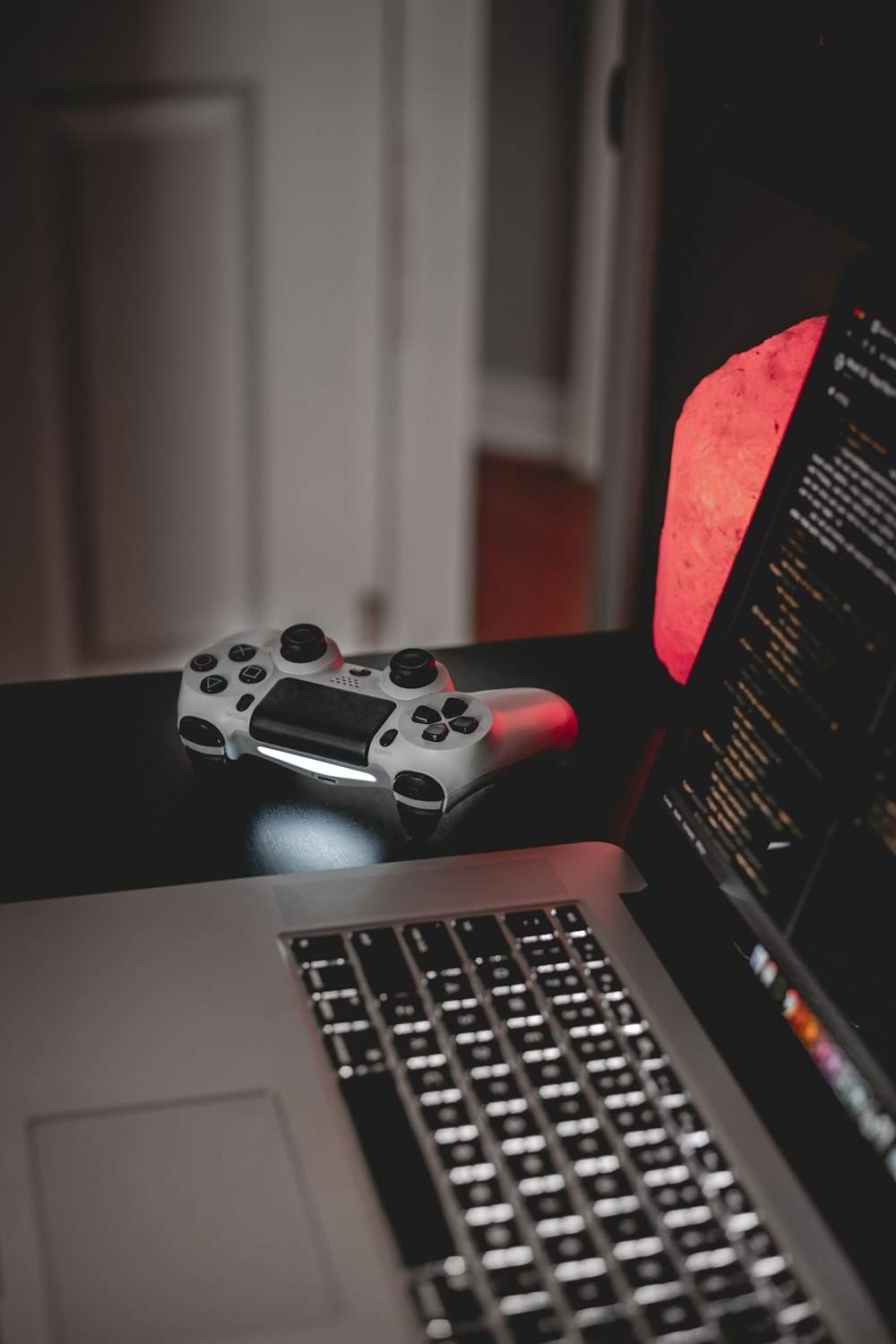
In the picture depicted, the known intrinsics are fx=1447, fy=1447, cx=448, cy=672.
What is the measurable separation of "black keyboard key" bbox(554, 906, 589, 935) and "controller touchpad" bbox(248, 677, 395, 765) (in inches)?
5.4

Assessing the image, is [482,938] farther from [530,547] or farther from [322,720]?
[530,547]

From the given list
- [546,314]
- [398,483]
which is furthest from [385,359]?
[546,314]

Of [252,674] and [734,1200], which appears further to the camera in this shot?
[252,674]

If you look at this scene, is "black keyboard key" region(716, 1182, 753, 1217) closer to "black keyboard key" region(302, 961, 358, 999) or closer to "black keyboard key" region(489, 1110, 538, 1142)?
"black keyboard key" region(489, 1110, 538, 1142)

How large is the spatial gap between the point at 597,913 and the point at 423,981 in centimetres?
10

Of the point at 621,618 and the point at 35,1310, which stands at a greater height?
the point at 621,618

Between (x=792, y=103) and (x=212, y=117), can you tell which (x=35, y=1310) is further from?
(x=212, y=117)

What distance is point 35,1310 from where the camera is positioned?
0.49 meters

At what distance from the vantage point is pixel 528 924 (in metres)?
0.67

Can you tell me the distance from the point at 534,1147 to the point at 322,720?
0.29 metres

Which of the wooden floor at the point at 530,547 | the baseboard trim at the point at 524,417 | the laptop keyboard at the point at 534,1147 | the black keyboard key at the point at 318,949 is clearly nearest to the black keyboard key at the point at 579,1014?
the laptop keyboard at the point at 534,1147

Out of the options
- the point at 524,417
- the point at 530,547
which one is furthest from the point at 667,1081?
the point at 524,417

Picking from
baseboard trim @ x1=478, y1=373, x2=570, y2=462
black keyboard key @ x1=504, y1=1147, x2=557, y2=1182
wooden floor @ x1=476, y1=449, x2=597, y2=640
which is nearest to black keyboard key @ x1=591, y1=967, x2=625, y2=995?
black keyboard key @ x1=504, y1=1147, x2=557, y2=1182

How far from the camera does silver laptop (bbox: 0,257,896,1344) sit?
1.64 feet
